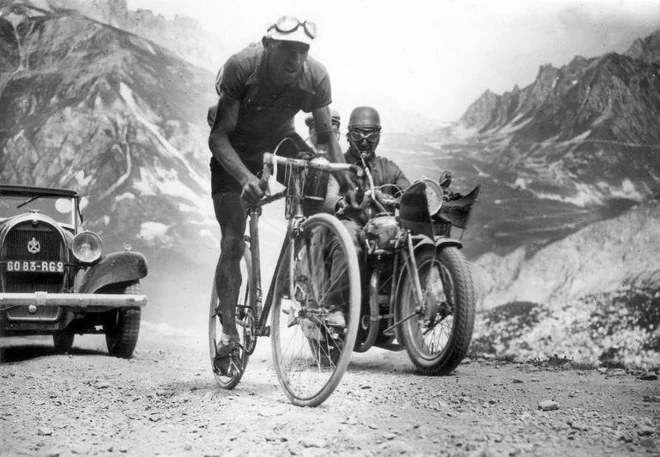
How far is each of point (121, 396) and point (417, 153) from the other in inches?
164

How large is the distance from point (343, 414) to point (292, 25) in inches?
54.7

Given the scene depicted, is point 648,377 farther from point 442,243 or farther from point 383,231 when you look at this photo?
point 383,231

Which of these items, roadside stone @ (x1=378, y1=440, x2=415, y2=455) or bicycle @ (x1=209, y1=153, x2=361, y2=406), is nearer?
roadside stone @ (x1=378, y1=440, x2=415, y2=455)

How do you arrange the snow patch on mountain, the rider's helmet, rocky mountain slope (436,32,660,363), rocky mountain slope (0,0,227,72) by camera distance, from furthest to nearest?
1. the snow patch on mountain
2. rocky mountain slope (0,0,227,72)
3. rocky mountain slope (436,32,660,363)
4. the rider's helmet

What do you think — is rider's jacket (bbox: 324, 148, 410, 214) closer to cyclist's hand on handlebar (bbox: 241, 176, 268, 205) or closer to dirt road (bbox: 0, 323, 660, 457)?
dirt road (bbox: 0, 323, 660, 457)

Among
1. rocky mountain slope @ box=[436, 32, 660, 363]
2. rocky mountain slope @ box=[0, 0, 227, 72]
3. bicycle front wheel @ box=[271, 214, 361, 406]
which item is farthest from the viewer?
rocky mountain slope @ box=[0, 0, 227, 72]

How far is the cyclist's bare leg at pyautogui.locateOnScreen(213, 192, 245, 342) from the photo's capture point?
2.92 metres

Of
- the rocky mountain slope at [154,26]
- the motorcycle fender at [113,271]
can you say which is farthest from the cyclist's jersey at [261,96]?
the rocky mountain slope at [154,26]

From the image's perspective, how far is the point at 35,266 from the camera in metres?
4.65

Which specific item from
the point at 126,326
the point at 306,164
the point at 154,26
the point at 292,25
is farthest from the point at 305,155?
the point at 154,26

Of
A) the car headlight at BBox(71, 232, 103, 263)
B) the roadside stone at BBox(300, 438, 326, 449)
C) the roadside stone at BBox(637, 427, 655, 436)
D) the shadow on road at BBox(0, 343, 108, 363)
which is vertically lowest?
the shadow on road at BBox(0, 343, 108, 363)

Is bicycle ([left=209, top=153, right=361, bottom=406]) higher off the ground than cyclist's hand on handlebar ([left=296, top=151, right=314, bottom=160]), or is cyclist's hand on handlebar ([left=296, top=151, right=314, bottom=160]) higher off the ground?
cyclist's hand on handlebar ([left=296, top=151, right=314, bottom=160])

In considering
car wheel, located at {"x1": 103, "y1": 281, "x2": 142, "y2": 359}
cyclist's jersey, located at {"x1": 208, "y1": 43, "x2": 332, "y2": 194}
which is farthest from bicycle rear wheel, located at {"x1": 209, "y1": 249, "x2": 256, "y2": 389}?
car wheel, located at {"x1": 103, "y1": 281, "x2": 142, "y2": 359}

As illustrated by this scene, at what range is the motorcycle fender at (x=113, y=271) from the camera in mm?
4523
